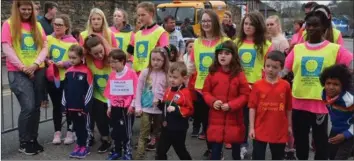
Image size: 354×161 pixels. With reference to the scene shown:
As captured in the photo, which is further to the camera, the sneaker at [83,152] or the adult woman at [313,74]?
the sneaker at [83,152]

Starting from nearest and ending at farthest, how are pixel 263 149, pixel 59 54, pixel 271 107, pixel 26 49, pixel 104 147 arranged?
1. pixel 271 107
2. pixel 263 149
3. pixel 26 49
4. pixel 104 147
5. pixel 59 54

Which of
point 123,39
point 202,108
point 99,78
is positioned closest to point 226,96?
point 202,108

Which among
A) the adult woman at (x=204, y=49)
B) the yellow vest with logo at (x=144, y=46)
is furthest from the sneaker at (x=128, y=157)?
the yellow vest with logo at (x=144, y=46)

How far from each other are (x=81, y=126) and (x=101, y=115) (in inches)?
12.4

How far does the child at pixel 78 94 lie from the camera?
16.1 feet

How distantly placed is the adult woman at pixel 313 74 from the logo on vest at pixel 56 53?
278 cm

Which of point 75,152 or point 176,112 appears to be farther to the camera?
point 75,152

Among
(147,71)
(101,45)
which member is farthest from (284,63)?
(101,45)

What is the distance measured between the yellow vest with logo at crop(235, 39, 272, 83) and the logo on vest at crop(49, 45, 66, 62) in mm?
2256

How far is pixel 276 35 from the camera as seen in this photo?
5.57 m

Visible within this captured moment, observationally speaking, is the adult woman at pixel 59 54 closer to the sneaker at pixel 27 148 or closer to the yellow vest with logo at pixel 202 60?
the sneaker at pixel 27 148

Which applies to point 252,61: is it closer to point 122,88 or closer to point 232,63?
point 232,63

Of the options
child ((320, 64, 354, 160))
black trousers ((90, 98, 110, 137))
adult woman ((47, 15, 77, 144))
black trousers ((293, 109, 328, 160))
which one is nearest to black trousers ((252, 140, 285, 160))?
black trousers ((293, 109, 328, 160))

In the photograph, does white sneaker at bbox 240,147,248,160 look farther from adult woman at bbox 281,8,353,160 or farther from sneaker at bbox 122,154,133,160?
sneaker at bbox 122,154,133,160
